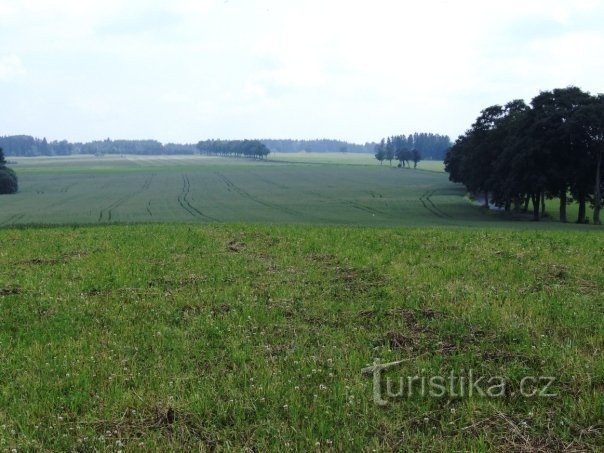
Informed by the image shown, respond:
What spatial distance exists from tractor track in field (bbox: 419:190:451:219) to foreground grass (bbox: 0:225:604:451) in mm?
57204

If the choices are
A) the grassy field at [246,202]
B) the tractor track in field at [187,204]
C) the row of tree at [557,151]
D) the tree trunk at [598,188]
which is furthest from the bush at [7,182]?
the tree trunk at [598,188]

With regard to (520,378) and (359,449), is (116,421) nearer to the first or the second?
(359,449)

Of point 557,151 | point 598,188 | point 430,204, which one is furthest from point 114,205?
point 598,188

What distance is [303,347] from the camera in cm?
802

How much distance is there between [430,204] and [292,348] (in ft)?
263

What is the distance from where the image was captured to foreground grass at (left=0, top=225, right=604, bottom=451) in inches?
224

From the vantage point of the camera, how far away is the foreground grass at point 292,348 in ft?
18.7

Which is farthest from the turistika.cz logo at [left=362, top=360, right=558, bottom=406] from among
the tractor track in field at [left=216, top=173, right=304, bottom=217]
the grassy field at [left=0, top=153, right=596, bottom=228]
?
the tractor track in field at [left=216, top=173, right=304, bottom=217]

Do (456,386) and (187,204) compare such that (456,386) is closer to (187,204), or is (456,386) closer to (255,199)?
(187,204)

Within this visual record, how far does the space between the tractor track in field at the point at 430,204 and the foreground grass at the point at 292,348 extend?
57.2 meters

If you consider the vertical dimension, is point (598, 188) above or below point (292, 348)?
above

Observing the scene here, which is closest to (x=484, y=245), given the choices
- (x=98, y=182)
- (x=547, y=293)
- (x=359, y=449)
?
(x=547, y=293)

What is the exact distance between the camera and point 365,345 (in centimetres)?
806

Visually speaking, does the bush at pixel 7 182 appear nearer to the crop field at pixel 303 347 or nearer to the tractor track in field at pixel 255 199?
the tractor track in field at pixel 255 199
